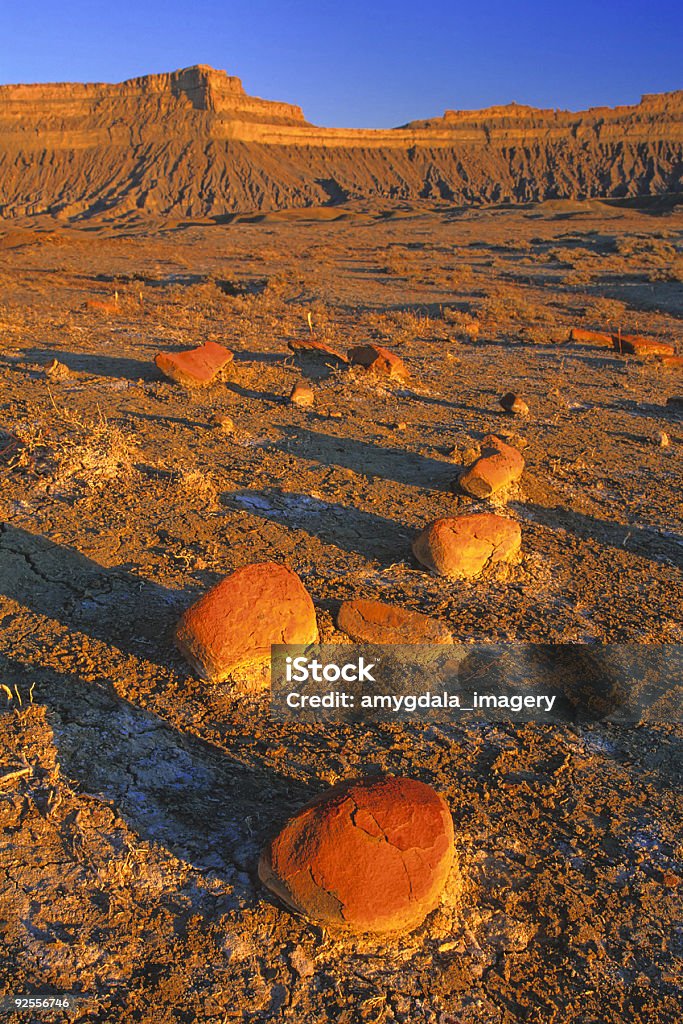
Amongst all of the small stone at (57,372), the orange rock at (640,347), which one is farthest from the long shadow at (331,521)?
the orange rock at (640,347)

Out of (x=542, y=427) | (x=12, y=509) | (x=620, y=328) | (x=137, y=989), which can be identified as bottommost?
(x=137, y=989)

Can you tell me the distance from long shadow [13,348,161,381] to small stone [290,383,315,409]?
1.61 m

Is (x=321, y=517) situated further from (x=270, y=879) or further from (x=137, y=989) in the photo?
(x=137, y=989)

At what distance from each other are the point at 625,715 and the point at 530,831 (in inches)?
32.0

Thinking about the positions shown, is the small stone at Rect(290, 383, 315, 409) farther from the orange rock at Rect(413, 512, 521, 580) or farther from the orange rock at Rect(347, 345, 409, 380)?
the orange rock at Rect(413, 512, 521, 580)

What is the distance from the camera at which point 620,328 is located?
35.0 ft

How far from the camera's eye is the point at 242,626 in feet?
9.16

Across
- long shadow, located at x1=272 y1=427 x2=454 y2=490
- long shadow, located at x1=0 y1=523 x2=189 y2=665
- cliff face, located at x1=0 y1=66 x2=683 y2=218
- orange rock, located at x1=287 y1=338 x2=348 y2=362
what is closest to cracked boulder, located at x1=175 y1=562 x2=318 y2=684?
long shadow, located at x1=0 y1=523 x2=189 y2=665

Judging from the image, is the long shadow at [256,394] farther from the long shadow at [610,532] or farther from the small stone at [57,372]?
the long shadow at [610,532]

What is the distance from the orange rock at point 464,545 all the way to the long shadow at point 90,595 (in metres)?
1.37

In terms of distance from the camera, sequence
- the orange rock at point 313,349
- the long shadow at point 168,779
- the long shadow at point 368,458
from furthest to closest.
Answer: the orange rock at point 313,349, the long shadow at point 368,458, the long shadow at point 168,779

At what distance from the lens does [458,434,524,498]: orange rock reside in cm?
455

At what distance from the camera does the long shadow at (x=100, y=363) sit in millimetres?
7098

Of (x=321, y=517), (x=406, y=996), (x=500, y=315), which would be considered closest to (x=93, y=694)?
(x=406, y=996)
